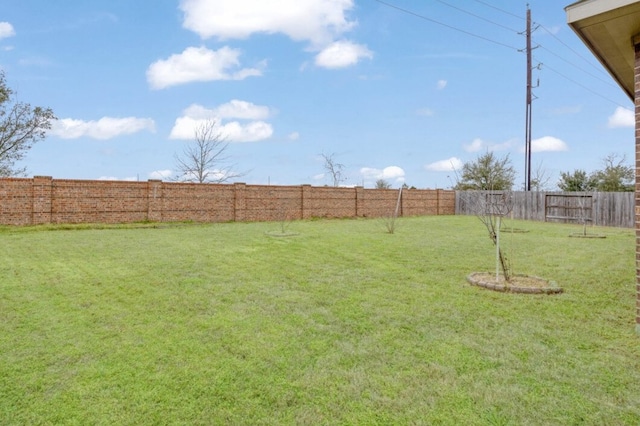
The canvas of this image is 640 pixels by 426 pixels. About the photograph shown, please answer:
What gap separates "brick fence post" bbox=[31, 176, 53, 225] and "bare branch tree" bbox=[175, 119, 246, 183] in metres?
11.3

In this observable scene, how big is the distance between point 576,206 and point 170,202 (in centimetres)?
1747

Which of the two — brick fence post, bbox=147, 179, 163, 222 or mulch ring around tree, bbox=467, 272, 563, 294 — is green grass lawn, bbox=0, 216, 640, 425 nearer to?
mulch ring around tree, bbox=467, 272, 563, 294

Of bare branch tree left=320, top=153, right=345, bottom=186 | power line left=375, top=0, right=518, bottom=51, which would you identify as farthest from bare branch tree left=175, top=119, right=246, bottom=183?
power line left=375, top=0, right=518, bottom=51

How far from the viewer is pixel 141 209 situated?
47.1ft

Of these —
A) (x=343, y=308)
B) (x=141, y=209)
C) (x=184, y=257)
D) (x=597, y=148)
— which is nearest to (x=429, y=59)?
(x=184, y=257)

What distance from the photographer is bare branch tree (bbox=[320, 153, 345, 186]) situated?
27.7m

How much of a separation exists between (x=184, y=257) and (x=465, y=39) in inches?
612

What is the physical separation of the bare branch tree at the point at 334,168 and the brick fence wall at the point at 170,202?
650cm

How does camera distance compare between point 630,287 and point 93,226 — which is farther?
point 93,226

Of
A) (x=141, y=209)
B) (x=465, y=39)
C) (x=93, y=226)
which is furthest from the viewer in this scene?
(x=465, y=39)

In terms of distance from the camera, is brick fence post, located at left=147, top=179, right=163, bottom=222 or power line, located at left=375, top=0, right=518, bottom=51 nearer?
power line, located at left=375, top=0, right=518, bottom=51

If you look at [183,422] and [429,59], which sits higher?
[429,59]

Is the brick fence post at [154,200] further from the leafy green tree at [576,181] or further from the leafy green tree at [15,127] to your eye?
the leafy green tree at [576,181]

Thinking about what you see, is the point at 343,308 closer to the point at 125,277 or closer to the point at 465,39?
the point at 125,277
